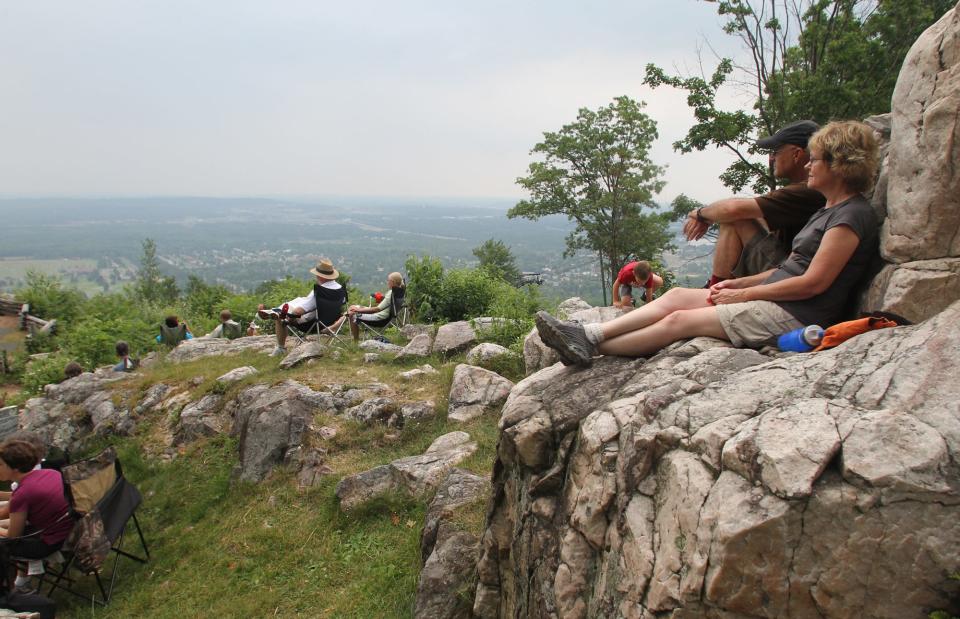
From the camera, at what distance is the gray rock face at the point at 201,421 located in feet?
27.0

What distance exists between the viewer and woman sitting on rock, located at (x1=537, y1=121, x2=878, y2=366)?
3498 millimetres

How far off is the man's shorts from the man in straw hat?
25.7 feet

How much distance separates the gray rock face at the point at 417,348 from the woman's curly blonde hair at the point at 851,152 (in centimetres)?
735

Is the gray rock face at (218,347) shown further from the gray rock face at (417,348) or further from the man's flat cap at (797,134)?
the man's flat cap at (797,134)

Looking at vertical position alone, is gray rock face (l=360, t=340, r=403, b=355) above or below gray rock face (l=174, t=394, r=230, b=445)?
above

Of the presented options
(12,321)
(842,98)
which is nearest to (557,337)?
(842,98)

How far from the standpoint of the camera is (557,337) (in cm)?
403

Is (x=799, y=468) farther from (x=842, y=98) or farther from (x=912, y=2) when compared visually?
(x=912, y=2)

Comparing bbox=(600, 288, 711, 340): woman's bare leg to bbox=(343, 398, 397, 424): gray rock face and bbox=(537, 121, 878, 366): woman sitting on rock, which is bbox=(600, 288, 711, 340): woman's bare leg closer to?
bbox=(537, 121, 878, 366): woman sitting on rock

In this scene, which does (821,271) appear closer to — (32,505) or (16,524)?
(32,505)

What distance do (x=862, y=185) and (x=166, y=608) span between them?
704cm

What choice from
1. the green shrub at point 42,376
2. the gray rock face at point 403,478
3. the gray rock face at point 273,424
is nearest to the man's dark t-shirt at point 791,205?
the gray rock face at point 403,478

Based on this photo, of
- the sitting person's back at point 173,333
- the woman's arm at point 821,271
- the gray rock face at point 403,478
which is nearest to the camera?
the woman's arm at point 821,271

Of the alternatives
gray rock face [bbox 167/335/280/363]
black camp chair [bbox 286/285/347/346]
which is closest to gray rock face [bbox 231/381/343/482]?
black camp chair [bbox 286/285/347/346]
